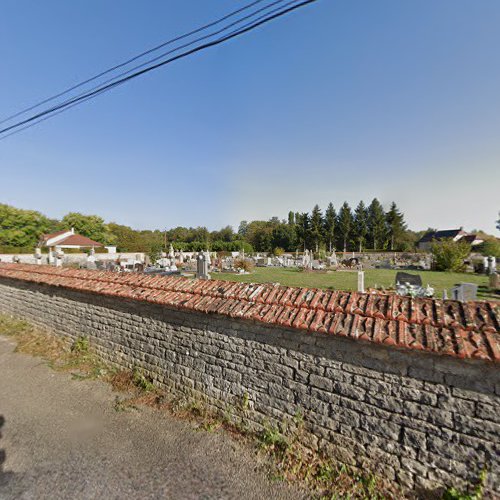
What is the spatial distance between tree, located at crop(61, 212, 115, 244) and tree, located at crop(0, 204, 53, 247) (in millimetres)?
15637

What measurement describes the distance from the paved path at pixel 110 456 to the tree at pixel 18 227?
51.4m

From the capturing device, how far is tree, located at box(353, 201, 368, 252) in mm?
62688

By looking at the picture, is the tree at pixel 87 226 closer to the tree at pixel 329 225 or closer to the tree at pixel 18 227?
the tree at pixel 18 227

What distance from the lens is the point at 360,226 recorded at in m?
63.2

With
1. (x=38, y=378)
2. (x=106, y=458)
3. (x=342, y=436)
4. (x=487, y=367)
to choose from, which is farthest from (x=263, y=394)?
(x=38, y=378)

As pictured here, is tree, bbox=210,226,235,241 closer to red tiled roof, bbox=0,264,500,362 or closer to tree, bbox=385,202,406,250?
tree, bbox=385,202,406,250

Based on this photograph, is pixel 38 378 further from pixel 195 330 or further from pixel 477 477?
pixel 477 477

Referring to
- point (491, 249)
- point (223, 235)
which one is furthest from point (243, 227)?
point (491, 249)

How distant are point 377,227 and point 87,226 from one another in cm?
6497

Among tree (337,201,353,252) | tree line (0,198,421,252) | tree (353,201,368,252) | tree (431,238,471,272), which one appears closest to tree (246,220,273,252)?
tree line (0,198,421,252)

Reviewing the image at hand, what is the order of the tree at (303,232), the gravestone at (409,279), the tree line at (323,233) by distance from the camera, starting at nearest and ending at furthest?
1. the gravestone at (409,279)
2. the tree line at (323,233)
3. the tree at (303,232)

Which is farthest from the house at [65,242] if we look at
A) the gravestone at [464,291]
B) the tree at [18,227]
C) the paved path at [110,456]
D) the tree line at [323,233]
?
the gravestone at [464,291]

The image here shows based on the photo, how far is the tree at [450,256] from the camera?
849 inches

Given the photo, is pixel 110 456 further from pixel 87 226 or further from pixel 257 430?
pixel 87 226
